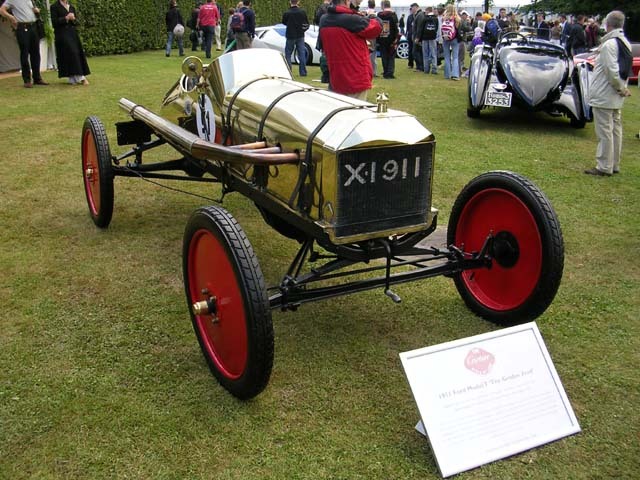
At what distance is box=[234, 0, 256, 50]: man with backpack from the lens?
48.0 ft

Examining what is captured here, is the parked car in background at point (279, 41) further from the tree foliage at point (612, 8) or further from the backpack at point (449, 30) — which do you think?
the tree foliage at point (612, 8)

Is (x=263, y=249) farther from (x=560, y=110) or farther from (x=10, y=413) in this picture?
(x=560, y=110)

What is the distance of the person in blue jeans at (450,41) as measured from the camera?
1419 centimetres

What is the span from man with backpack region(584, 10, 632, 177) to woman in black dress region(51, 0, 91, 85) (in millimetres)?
8789

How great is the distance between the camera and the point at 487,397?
8.66ft

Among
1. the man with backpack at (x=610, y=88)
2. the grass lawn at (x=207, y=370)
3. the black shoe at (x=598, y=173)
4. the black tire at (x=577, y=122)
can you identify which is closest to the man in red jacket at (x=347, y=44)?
the grass lawn at (x=207, y=370)

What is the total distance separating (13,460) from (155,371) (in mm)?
806

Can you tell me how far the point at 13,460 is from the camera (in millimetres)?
2574

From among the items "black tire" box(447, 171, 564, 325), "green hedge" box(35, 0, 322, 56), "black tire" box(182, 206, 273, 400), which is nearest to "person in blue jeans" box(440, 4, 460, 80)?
"green hedge" box(35, 0, 322, 56)

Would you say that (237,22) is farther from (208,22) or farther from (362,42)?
(362,42)

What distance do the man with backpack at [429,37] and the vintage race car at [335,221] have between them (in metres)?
11.7

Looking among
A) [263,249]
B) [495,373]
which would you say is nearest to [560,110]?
[263,249]

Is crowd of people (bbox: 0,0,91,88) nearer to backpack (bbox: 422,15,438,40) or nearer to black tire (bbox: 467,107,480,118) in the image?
black tire (bbox: 467,107,480,118)

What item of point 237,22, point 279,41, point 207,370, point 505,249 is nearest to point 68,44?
point 237,22
